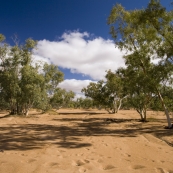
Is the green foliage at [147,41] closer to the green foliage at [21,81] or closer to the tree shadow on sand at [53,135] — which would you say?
the tree shadow on sand at [53,135]

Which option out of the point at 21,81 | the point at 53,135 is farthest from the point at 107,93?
the point at 53,135

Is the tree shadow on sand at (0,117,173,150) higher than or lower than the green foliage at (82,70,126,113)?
lower

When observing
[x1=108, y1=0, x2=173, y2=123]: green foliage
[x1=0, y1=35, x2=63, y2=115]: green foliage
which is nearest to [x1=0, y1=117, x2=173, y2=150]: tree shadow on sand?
[x1=108, y1=0, x2=173, y2=123]: green foliage

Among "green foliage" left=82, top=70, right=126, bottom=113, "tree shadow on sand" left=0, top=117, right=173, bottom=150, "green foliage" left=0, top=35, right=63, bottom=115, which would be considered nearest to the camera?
"tree shadow on sand" left=0, top=117, right=173, bottom=150

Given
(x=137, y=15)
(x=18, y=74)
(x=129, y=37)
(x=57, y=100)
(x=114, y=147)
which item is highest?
(x=137, y=15)

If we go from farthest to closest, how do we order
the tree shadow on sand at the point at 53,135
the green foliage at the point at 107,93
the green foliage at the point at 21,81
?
the green foliage at the point at 107,93 < the green foliage at the point at 21,81 < the tree shadow on sand at the point at 53,135

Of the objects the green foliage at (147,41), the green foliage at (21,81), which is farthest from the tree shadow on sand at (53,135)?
the green foliage at (21,81)

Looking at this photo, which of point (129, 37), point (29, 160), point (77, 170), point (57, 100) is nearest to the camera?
point (77, 170)

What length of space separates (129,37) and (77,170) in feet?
42.6

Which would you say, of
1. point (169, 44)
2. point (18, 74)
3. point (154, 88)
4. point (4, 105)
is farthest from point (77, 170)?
point (4, 105)

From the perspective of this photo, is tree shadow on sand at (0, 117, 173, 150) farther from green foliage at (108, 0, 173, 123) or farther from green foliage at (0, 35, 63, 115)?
green foliage at (0, 35, 63, 115)

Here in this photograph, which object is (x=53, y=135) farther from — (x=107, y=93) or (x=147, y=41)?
(x=107, y=93)

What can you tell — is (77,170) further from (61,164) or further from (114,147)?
(114,147)

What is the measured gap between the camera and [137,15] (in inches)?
524
